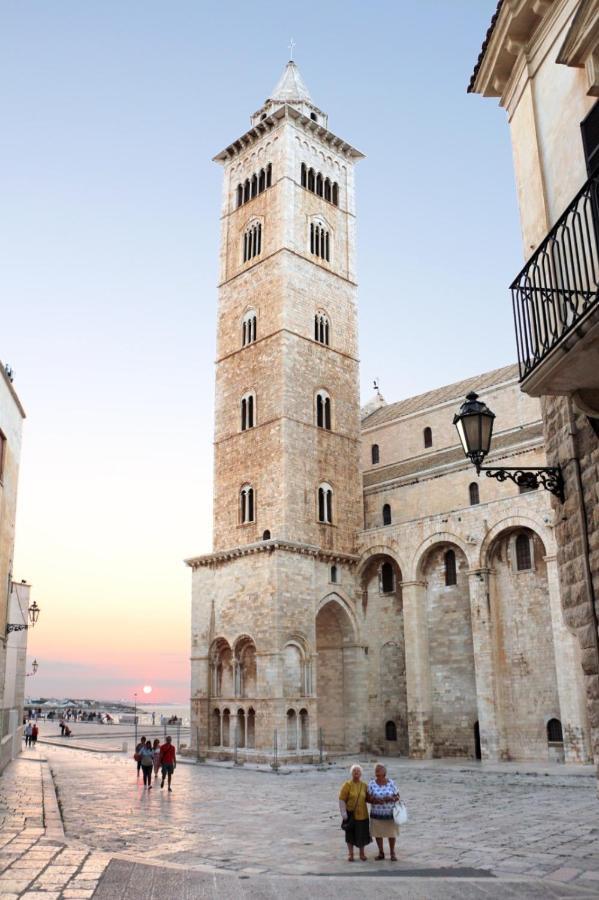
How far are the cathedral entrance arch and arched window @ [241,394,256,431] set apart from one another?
8.36 meters

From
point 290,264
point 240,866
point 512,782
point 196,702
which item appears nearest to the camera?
point 240,866

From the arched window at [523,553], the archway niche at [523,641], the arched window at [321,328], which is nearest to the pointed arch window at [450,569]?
the archway niche at [523,641]

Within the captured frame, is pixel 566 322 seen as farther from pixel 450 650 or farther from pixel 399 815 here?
pixel 450 650

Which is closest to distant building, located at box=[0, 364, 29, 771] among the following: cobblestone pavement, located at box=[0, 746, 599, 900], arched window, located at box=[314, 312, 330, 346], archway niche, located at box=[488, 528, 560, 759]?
cobblestone pavement, located at box=[0, 746, 599, 900]

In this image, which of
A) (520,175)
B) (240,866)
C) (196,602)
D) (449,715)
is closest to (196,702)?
(196,602)

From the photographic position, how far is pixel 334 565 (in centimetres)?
3206

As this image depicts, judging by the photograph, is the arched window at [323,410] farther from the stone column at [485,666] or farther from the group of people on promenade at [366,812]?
the group of people on promenade at [366,812]

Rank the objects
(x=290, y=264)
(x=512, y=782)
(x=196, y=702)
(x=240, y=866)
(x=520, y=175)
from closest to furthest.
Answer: (x=520, y=175)
(x=240, y=866)
(x=512, y=782)
(x=196, y=702)
(x=290, y=264)

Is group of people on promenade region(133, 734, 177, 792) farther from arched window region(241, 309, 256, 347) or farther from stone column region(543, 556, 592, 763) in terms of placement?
arched window region(241, 309, 256, 347)

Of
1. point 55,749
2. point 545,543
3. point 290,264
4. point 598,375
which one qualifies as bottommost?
point 55,749

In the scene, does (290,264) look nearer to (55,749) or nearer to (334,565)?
(334,565)

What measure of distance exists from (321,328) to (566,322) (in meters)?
29.7

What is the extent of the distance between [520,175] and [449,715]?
23.8m

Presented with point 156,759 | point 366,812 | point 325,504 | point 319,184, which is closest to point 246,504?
point 325,504
